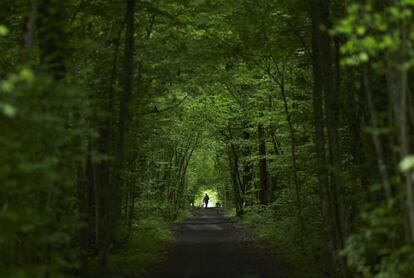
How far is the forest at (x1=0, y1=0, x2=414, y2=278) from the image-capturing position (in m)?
5.64

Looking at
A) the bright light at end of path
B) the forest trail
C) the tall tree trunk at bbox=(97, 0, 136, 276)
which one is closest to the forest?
the tall tree trunk at bbox=(97, 0, 136, 276)

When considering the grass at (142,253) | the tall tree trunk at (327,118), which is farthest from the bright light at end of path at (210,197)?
the tall tree trunk at (327,118)

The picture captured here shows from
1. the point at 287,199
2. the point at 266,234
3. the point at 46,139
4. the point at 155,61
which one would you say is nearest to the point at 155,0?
the point at 155,61

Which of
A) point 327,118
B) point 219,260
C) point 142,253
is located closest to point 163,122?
point 142,253

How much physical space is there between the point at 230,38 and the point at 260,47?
1342 mm

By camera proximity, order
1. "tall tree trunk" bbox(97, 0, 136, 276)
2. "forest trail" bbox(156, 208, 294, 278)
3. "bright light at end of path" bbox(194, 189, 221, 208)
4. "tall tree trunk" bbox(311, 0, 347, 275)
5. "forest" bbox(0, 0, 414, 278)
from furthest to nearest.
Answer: "bright light at end of path" bbox(194, 189, 221, 208)
"forest trail" bbox(156, 208, 294, 278)
"tall tree trunk" bbox(311, 0, 347, 275)
"tall tree trunk" bbox(97, 0, 136, 276)
"forest" bbox(0, 0, 414, 278)

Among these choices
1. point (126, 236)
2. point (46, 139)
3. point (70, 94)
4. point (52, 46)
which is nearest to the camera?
point (70, 94)

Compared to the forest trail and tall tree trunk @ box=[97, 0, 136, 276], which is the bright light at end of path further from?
tall tree trunk @ box=[97, 0, 136, 276]

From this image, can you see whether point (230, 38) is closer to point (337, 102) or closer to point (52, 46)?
point (337, 102)

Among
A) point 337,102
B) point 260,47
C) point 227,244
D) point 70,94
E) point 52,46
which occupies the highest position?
point 260,47

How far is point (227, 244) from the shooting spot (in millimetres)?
18188

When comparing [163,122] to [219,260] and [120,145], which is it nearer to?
[219,260]

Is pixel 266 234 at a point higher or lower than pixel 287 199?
lower

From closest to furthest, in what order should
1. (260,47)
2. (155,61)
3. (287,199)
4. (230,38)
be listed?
(155,61) < (260,47) < (230,38) < (287,199)
